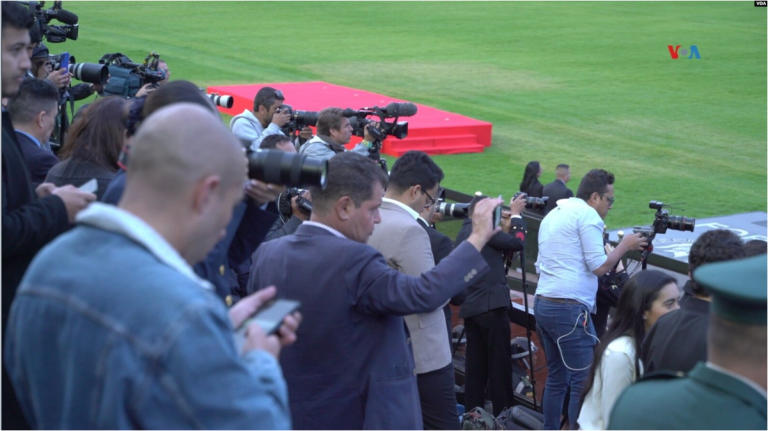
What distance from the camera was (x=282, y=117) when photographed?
739 cm

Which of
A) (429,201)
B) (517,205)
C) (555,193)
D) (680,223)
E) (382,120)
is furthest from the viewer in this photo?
(555,193)

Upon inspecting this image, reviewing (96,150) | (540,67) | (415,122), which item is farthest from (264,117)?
(540,67)

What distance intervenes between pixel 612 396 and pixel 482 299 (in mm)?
2548

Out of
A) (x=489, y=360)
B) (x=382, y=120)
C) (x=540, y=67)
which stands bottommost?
(x=489, y=360)

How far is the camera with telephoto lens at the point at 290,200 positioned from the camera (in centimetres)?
457

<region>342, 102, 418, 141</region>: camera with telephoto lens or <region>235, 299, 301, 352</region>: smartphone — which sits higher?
<region>235, 299, 301, 352</region>: smartphone

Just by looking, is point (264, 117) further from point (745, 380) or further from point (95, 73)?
point (745, 380)

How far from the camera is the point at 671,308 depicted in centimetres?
375

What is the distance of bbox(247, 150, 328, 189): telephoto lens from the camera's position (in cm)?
240

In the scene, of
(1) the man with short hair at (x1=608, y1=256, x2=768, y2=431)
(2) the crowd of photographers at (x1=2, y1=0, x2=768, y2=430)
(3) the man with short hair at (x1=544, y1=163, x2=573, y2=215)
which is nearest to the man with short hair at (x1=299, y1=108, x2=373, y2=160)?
(2) the crowd of photographers at (x1=2, y1=0, x2=768, y2=430)

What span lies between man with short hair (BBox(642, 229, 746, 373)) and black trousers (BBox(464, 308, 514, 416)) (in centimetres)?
262

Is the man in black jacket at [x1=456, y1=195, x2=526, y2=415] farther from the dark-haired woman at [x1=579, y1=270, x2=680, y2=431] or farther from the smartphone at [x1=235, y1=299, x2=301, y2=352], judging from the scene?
the smartphone at [x1=235, y1=299, x2=301, y2=352]

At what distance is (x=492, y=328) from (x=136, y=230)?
468 centimetres

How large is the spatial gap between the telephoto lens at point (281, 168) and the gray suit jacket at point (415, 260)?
1360mm
